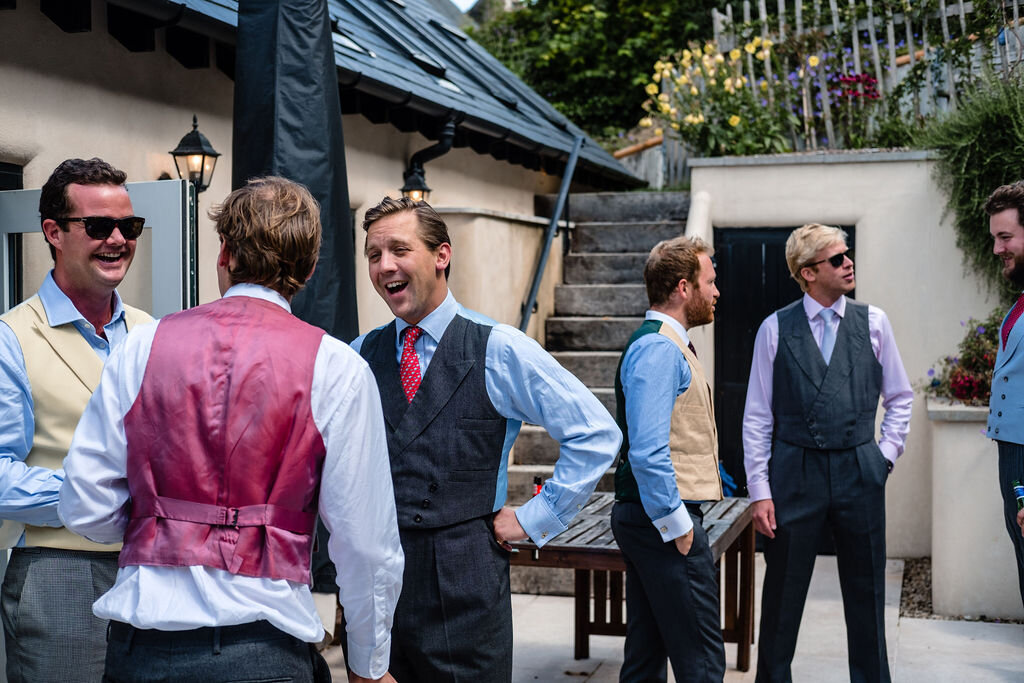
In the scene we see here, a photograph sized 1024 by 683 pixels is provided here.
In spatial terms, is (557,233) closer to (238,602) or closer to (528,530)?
(528,530)

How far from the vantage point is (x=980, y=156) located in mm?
6969

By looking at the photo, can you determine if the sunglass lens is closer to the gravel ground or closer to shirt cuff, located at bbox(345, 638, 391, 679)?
shirt cuff, located at bbox(345, 638, 391, 679)

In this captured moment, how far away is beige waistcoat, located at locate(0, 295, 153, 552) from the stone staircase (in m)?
4.25

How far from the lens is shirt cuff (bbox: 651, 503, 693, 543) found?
3414mm

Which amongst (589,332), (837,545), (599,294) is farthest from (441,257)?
(599,294)

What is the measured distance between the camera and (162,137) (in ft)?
16.9

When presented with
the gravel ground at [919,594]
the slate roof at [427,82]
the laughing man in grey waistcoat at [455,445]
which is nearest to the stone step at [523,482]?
the gravel ground at [919,594]

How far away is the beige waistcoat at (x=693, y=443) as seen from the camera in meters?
3.66

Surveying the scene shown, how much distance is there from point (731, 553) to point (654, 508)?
2.03 metres

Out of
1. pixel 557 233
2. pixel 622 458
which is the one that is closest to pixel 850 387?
pixel 622 458

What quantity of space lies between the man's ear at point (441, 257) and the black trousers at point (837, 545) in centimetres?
205

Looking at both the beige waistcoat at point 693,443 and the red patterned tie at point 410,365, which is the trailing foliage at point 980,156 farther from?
the red patterned tie at point 410,365

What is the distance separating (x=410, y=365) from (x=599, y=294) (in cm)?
591

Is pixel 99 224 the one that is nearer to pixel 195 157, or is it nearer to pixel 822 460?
pixel 195 157
